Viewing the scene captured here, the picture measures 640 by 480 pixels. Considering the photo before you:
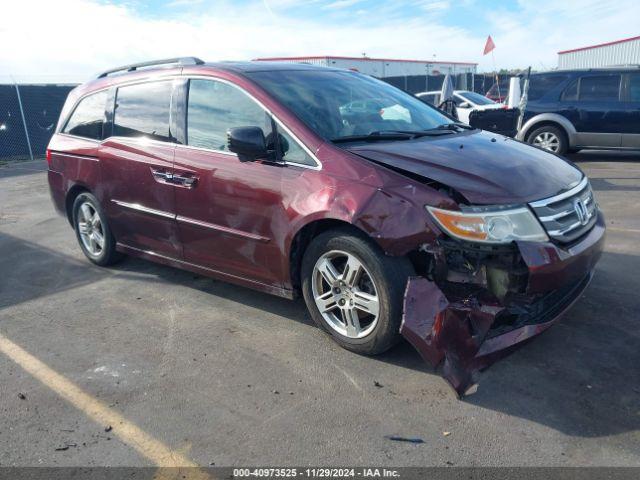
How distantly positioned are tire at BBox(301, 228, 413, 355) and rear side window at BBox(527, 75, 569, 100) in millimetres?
9245

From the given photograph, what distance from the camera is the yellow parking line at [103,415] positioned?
2.67 meters

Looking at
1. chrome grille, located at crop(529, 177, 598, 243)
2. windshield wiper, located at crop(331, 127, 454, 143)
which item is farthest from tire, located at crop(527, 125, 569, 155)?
chrome grille, located at crop(529, 177, 598, 243)

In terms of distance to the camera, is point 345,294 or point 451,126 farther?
point 451,126

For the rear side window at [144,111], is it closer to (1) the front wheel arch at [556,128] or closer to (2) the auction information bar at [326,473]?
(2) the auction information bar at [326,473]

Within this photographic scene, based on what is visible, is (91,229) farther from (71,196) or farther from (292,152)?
(292,152)

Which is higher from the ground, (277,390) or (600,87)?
(600,87)

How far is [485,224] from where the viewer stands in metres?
3.08

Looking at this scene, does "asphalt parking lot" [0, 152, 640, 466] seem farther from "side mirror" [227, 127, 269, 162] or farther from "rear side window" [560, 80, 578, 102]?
"rear side window" [560, 80, 578, 102]

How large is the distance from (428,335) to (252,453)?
112 cm

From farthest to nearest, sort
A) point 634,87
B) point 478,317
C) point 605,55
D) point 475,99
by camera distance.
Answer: point 605,55 < point 475,99 < point 634,87 < point 478,317

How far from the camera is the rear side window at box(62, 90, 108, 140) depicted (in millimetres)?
5332

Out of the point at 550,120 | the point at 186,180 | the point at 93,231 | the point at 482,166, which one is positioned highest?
the point at 482,166

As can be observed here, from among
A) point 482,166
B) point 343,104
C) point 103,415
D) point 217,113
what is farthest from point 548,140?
point 103,415

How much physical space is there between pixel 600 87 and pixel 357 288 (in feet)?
30.9
